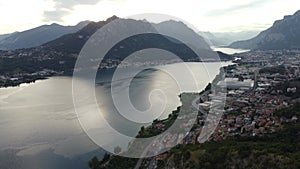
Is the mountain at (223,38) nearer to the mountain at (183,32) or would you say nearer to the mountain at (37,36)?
the mountain at (183,32)

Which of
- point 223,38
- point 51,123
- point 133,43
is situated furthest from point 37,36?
point 223,38

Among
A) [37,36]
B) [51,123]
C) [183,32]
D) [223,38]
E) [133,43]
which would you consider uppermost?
[37,36]

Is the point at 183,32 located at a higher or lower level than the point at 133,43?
higher

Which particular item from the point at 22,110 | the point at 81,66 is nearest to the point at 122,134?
the point at 22,110

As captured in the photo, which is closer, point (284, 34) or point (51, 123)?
point (51, 123)

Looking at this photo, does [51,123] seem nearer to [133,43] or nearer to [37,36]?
[133,43]

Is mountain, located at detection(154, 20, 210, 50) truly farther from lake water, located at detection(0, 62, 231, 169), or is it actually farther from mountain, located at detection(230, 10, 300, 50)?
lake water, located at detection(0, 62, 231, 169)

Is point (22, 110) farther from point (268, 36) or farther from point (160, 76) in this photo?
point (268, 36)
